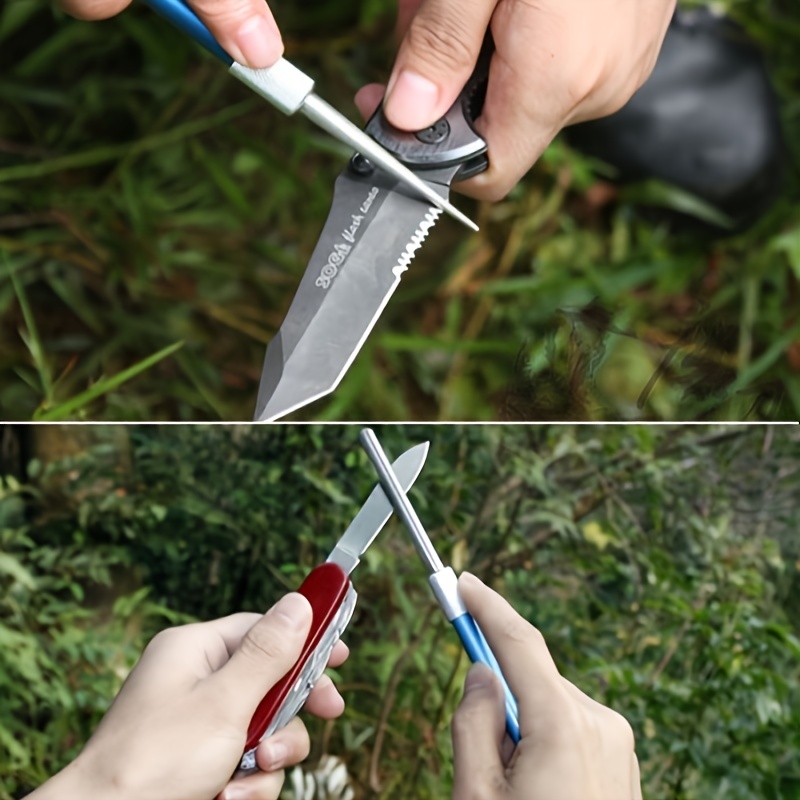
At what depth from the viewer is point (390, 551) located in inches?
40.5

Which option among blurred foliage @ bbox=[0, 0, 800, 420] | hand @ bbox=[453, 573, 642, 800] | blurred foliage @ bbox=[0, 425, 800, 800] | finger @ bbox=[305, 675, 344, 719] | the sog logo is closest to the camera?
hand @ bbox=[453, 573, 642, 800]

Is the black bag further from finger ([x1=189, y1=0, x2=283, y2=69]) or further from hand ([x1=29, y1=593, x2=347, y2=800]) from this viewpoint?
hand ([x1=29, y1=593, x2=347, y2=800])

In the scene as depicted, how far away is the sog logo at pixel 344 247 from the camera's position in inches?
27.9

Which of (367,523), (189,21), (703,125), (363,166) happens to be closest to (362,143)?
(363,166)

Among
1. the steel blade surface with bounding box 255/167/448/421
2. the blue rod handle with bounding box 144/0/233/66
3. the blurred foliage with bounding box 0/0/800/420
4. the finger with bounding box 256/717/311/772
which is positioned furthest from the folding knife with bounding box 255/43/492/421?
the blurred foliage with bounding box 0/0/800/420

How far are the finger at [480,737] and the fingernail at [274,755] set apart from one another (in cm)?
13

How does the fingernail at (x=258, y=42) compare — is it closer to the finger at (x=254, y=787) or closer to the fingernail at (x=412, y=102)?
the fingernail at (x=412, y=102)

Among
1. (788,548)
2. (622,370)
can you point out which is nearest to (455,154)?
(622,370)

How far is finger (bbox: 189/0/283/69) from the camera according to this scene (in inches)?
26.5

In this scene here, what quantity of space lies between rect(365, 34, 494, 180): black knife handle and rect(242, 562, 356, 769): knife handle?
295mm

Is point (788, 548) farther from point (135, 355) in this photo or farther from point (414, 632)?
point (135, 355)

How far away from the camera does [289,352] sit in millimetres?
685

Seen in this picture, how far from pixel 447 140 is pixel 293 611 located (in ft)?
1.14

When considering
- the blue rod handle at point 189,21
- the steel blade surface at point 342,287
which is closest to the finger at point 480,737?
the steel blade surface at point 342,287
